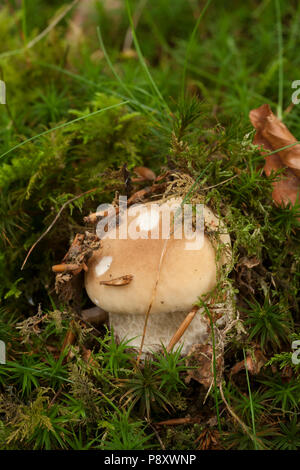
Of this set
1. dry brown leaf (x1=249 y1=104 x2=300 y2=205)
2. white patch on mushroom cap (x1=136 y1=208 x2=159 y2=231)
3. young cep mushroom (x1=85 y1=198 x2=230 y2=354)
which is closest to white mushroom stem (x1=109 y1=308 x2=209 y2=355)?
young cep mushroom (x1=85 y1=198 x2=230 y2=354)

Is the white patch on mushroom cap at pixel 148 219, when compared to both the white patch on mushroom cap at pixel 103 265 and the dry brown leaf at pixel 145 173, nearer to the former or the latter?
the white patch on mushroom cap at pixel 103 265

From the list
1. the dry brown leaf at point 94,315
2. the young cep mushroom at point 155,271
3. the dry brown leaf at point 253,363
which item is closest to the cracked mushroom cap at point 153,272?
the young cep mushroom at point 155,271

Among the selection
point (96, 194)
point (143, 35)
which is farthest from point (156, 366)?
point (143, 35)

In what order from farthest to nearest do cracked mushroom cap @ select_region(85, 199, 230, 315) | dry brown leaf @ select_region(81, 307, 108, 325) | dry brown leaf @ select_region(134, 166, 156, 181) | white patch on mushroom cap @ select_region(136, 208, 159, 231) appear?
1. dry brown leaf @ select_region(134, 166, 156, 181)
2. dry brown leaf @ select_region(81, 307, 108, 325)
3. white patch on mushroom cap @ select_region(136, 208, 159, 231)
4. cracked mushroom cap @ select_region(85, 199, 230, 315)

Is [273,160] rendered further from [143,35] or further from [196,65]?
[143,35]

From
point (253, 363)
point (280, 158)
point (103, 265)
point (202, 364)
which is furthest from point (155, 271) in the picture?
point (280, 158)

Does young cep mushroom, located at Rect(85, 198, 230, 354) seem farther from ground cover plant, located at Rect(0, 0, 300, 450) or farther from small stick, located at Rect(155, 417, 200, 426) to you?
small stick, located at Rect(155, 417, 200, 426)

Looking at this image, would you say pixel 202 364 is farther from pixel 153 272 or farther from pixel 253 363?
pixel 153 272

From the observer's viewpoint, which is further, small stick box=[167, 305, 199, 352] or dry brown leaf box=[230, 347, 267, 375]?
dry brown leaf box=[230, 347, 267, 375]
